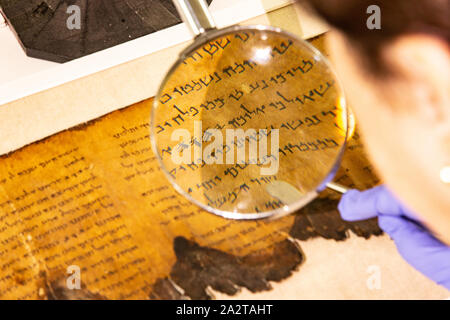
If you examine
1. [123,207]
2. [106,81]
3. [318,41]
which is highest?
[106,81]

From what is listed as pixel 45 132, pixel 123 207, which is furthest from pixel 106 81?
pixel 123 207

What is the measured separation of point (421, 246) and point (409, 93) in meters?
0.34

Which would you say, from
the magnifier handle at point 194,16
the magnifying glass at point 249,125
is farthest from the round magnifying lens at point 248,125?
the magnifier handle at point 194,16

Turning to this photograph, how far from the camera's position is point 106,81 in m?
0.85

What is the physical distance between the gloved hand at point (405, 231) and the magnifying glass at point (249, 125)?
5cm

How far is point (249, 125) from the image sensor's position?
808 mm

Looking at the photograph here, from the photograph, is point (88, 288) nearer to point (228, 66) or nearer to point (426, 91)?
point (228, 66)

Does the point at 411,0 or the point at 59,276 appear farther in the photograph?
the point at 59,276

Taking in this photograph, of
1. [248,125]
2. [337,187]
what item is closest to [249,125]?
[248,125]

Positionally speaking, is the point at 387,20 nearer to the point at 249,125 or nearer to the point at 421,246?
the point at 249,125

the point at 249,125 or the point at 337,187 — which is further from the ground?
the point at 249,125

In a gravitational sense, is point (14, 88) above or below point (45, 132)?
above

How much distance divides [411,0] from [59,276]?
85 cm

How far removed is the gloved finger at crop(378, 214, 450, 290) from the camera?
0.75 m
